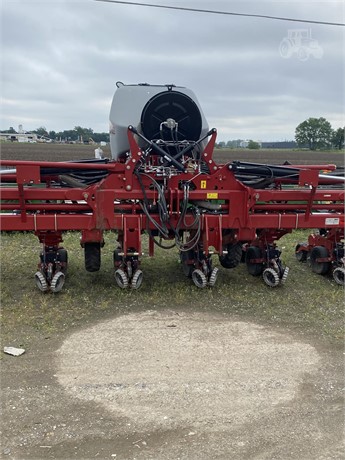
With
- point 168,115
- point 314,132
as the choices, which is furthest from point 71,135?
point 168,115

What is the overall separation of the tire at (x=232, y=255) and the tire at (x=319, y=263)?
3.55ft

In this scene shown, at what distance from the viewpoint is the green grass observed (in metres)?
4.45

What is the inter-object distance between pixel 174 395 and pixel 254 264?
3.03 meters

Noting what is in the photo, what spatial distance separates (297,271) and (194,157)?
217cm

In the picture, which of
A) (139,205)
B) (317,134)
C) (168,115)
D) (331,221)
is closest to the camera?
(139,205)

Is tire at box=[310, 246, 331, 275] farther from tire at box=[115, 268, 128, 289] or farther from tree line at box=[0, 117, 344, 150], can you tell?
tree line at box=[0, 117, 344, 150]

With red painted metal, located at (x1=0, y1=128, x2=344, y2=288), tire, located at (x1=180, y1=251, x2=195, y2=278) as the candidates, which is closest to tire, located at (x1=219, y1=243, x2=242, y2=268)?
red painted metal, located at (x1=0, y1=128, x2=344, y2=288)

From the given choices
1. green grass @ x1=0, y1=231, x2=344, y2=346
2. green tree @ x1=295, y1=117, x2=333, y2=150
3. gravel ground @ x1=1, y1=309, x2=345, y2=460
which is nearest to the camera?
gravel ground @ x1=1, y1=309, x2=345, y2=460

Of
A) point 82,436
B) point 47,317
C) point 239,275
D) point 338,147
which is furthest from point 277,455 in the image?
point 338,147

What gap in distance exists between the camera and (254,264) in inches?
233

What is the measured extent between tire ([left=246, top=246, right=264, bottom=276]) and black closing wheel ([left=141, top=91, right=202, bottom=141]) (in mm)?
1715

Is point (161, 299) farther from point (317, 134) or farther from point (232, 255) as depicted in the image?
point (317, 134)

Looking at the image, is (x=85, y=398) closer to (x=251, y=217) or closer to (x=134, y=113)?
(x=251, y=217)

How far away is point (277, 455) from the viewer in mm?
2566
